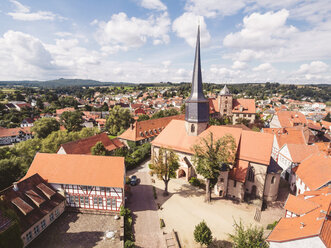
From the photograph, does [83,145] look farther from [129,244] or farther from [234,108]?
[234,108]

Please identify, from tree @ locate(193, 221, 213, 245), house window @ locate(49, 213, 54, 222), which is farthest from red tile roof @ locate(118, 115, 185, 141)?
tree @ locate(193, 221, 213, 245)

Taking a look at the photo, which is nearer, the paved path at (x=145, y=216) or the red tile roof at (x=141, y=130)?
the paved path at (x=145, y=216)

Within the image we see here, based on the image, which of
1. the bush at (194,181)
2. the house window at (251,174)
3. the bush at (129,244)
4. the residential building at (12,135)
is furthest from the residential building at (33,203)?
the residential building at (12,135)

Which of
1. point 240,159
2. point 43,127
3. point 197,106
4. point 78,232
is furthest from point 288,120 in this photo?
point 43,127

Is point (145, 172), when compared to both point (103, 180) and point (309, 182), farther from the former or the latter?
point (309, 182)

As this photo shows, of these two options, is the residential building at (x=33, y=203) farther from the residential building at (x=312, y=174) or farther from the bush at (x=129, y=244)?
the residential building at (x=312, y=174)

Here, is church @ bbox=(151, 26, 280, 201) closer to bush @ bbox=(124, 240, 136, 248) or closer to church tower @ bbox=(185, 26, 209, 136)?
church tower @ bbox=(185, 26, 209, 136)
